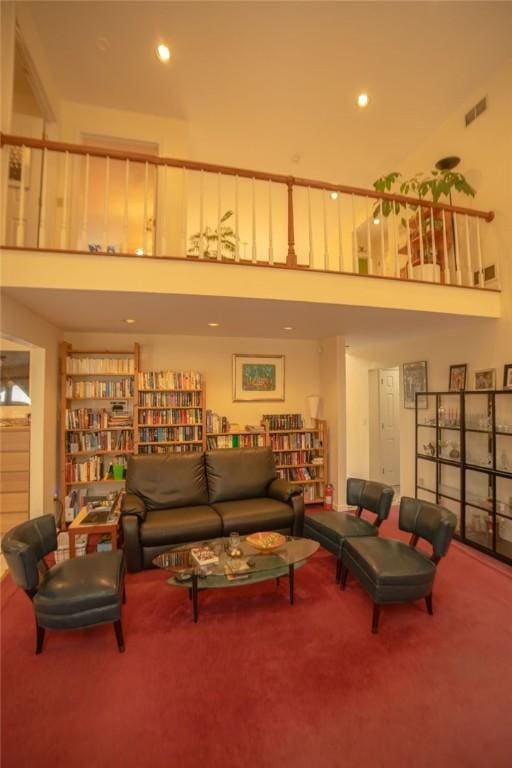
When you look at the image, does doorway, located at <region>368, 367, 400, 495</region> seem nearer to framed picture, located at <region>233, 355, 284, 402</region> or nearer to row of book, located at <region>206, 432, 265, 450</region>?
framed picture, located at <region>233, 355, 284, 402</region>

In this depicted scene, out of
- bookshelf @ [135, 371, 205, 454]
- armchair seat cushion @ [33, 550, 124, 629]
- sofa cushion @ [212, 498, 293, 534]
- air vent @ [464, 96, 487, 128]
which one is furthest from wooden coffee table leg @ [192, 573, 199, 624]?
air vent @ [464, 96, 487, 128]

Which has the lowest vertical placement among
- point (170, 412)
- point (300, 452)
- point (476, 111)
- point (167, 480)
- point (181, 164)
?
point (167, 480)

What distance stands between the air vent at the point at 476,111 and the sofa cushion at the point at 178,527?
5195mm

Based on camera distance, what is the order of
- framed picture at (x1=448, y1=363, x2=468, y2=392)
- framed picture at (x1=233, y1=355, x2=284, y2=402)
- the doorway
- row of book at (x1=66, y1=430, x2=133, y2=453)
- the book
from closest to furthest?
the book < framed picture at (x1=448, y1=363, x2=468, y2=392) < row of book at (x1=66, y1=430, x2=133, y2=453) < framed picture at (x1=233, y1=355, x2=284, y2=402) < the doorway

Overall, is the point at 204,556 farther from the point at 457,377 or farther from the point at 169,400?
the point at 457,377

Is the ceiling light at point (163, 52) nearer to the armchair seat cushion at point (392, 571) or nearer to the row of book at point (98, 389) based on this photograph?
the row of book at point (98, 389)

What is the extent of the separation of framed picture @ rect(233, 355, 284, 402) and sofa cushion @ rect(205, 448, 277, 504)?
1106mm

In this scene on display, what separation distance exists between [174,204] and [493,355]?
408 centimetres

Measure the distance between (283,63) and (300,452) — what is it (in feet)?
14.7

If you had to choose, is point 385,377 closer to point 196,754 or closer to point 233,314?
point 233,314

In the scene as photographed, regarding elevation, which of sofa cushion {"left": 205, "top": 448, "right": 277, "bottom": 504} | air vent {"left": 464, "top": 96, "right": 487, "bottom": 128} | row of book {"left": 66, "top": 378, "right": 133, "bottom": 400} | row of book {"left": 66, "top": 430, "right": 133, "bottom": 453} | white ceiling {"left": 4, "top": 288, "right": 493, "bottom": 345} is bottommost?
sofa cushion {"left": 205, "top": 448, "right": 277, "bottom": 504}

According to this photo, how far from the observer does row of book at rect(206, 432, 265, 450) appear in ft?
14.8

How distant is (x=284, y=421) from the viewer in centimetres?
477

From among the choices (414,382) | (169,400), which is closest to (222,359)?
(169,400)
